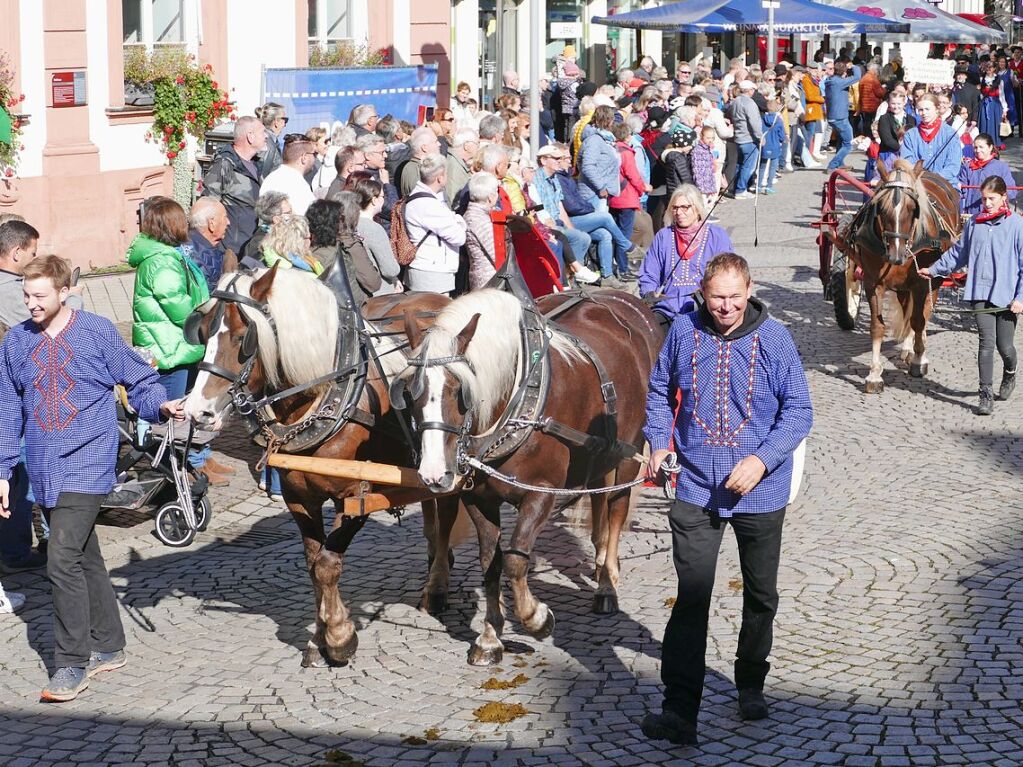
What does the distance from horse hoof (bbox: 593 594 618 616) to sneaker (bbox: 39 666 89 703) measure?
7.77ft

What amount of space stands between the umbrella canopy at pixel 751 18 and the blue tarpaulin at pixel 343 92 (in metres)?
9.65

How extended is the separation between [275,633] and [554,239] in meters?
5.84

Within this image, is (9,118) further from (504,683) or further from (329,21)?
(504,683)

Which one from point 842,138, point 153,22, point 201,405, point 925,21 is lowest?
point 201,405

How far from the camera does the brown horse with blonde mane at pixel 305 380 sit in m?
6.26

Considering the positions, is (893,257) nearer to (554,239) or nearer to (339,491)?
(554,239)

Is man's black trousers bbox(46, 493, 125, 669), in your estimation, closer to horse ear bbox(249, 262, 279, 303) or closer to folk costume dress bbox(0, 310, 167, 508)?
folk costume dress bbox(0, 310, 167, 508)

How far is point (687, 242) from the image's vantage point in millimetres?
8562

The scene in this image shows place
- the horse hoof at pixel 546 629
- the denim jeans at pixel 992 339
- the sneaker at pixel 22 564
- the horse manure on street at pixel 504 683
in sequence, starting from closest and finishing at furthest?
the horse manure on street at pixel 504 683 < the horse hoof at pixel 546 629 < the sneaker at pixel 22 564 < the denim jeans at pixel 992 339

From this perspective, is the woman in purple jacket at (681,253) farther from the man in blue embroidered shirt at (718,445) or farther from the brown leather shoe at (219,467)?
the brown leather shoe at (219,467)

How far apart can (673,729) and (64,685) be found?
2502 mm

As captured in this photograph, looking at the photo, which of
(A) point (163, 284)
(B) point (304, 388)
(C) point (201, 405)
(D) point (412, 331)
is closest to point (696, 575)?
(D) point (412, 331)

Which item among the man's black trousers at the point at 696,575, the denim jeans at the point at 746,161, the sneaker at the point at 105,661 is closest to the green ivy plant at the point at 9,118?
the sneaker at the point at 105,661

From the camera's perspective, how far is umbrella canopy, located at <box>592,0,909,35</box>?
26422 millimetres
